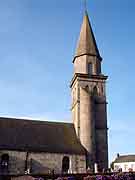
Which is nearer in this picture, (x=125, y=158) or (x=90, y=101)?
(x=90, y=101)

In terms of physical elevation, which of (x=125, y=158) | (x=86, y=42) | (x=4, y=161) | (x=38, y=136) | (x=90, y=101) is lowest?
(x=125, y=158)

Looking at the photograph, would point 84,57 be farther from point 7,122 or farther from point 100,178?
point 100,178

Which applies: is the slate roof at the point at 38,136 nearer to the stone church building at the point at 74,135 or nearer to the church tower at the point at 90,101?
the stone church building at the point at 74,135

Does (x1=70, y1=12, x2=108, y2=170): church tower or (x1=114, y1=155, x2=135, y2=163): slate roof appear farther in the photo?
(x1=114, y1=155, x2=135, y2=163): slate roof

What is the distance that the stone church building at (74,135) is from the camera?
109 feet

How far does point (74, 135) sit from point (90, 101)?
491cm

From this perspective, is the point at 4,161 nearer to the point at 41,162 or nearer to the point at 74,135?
the point at 41,162

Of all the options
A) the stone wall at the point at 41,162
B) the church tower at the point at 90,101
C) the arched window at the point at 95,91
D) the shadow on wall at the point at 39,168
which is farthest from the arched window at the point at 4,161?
the arched window at the point at 95,91

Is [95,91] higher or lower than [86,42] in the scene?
lower

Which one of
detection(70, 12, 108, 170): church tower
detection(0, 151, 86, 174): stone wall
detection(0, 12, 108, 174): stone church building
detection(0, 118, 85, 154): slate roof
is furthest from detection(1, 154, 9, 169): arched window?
detection(70, 12, 108, 170): church tower

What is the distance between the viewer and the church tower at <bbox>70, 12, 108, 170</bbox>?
3612 centimetres

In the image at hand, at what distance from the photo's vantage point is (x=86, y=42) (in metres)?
41.8

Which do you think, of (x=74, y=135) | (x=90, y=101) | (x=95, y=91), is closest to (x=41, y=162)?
(x=74, y=135)

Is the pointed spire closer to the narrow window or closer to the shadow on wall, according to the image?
the shadow on wall
